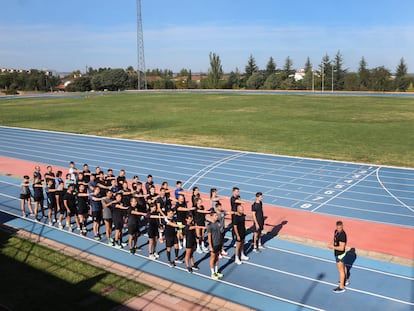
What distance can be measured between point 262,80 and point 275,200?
79.8 metres

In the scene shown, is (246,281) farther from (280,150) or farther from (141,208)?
(280,150)

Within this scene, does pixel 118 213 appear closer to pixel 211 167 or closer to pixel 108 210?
pixel 108 210

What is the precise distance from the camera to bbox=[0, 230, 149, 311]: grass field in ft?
26.7

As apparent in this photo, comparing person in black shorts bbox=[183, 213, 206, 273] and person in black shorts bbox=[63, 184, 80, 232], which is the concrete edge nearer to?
person in black shorts bbox=[183, 213, 206, 273]

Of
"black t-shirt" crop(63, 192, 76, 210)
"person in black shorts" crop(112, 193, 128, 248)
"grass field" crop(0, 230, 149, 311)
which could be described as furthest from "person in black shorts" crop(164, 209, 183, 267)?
"black t-shirt" crop(63, 192, 76, 210)

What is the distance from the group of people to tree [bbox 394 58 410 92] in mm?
76699

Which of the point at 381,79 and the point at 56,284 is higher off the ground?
the point at 381,79

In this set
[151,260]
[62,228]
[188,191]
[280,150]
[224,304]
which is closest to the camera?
[224,304]

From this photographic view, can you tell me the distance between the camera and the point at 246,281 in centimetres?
Answer: 902

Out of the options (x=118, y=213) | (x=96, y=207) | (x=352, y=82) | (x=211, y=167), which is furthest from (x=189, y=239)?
(x=352, y=82)

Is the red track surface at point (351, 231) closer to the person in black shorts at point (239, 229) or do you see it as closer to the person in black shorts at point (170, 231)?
the person in black shorts at point (239, 229)

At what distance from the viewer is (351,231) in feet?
38.8

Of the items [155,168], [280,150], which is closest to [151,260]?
[155,168]

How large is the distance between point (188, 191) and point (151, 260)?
629 centimetres
